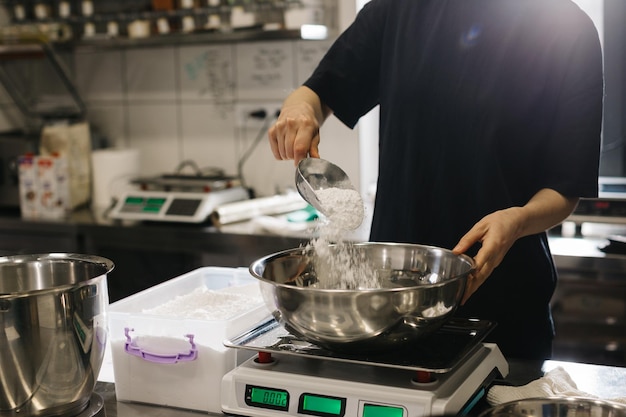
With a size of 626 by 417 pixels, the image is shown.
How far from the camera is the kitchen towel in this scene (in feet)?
10.8

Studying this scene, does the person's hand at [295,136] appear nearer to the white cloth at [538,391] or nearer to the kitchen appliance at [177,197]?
the white cloth at [538,391]

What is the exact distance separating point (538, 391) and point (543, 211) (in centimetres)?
39

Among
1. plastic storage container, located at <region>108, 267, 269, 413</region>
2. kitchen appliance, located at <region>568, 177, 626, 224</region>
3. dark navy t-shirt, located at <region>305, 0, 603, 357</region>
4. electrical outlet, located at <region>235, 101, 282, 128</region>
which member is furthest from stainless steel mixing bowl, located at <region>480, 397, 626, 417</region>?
electrical outlet, located at <region>235, 101, 282, 128</region>

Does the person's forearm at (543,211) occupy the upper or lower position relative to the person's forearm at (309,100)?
lower

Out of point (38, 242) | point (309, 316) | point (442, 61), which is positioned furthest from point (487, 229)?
point (38, 242)

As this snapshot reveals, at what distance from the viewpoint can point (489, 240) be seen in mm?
1206

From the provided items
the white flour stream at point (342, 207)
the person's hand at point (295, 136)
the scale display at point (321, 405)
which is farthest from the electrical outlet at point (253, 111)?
the scale display at point (321, 405)

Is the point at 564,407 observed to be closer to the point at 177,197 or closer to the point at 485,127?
the point at 485,127

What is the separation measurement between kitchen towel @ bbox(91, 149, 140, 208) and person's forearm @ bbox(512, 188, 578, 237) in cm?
223

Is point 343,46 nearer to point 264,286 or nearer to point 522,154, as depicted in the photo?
point 522,154

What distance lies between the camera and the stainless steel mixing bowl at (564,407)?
3.08 ft

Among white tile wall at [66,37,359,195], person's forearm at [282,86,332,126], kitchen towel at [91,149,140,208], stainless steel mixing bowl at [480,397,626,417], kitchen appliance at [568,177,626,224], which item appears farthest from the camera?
kitchen towel at [91,149,140,208]

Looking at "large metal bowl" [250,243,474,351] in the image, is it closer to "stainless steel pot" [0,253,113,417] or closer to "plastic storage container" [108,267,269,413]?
"plastic storage container" [108,267,269,413]

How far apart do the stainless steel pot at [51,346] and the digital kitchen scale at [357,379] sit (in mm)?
201
